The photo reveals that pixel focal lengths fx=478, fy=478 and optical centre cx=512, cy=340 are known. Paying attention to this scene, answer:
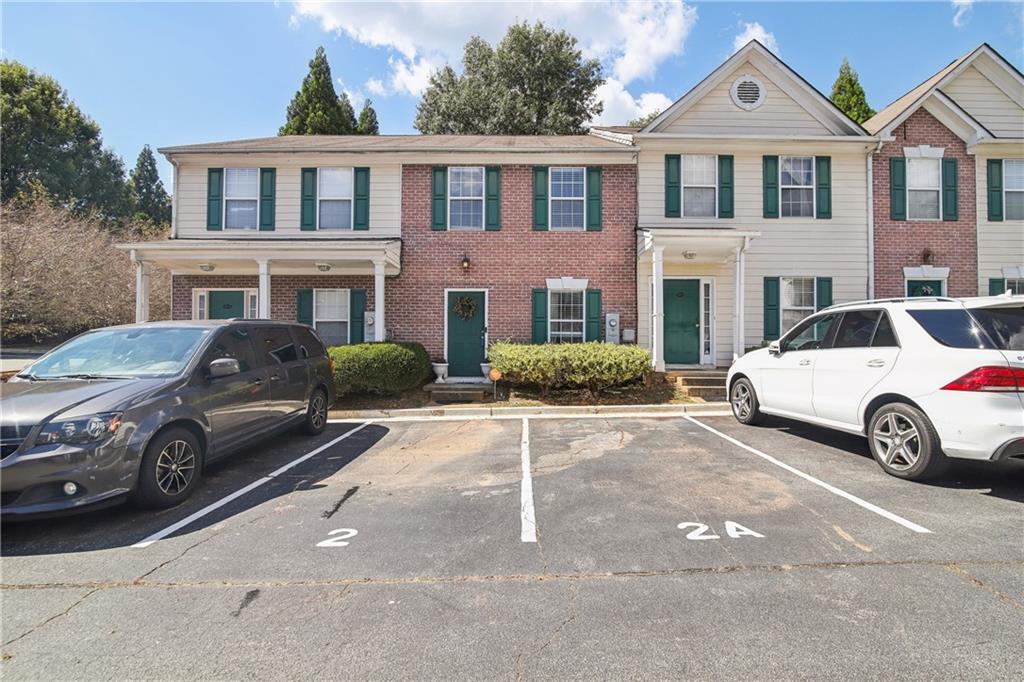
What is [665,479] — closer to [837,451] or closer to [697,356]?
[837,451]

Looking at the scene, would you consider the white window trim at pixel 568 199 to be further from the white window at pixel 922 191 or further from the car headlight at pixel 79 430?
the car headlight at pixel 79 430

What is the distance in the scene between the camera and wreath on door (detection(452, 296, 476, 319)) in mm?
11969

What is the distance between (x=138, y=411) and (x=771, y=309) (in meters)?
12.7

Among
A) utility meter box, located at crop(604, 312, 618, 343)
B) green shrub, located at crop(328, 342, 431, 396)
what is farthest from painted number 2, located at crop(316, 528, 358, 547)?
utility meter box, located at crop(604, 312, 618, 343)

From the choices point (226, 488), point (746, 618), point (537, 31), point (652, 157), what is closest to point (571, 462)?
point (746, 618)

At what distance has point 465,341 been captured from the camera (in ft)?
39.8

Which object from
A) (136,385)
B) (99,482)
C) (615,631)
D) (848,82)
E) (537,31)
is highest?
(537,31)

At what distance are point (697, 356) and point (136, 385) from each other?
443 inches

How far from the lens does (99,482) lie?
12.1 ft

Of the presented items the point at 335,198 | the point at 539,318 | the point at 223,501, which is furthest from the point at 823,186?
the point at 223,501

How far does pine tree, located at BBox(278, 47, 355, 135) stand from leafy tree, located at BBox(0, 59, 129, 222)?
1232 centimetres

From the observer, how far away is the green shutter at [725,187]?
12094 millimetres

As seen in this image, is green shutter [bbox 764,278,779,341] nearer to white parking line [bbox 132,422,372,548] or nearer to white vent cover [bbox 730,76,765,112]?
white vent cover [bbox 730,76,765,112]

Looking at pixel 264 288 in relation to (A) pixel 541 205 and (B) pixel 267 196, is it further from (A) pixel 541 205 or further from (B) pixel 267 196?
(A) pixel 541 205
